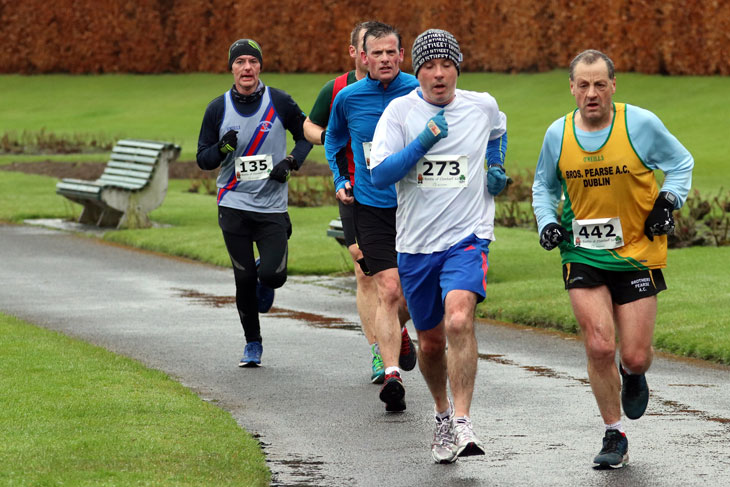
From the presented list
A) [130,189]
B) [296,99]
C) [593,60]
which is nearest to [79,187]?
[130,189]

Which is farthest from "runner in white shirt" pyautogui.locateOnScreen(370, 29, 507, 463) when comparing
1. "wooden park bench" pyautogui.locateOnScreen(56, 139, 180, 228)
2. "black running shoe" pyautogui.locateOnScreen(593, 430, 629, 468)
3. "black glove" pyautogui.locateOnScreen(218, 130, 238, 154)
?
"wooden park bench" pyautogui.locateOnScreen(56, 139, 180, 228)

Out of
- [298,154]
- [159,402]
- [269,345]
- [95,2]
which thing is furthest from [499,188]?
[95,2]

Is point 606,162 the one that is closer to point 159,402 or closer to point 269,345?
point 159,402

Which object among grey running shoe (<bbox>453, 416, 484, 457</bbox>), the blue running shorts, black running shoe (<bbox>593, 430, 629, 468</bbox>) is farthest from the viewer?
the blue running shorts

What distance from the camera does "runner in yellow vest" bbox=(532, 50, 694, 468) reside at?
6.57m

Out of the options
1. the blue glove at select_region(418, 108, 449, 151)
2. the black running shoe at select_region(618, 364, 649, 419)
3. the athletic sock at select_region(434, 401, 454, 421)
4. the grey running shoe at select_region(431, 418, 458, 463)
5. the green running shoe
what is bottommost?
the green running shoe

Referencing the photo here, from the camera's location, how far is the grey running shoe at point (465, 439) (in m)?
6.27

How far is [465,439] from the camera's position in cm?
632

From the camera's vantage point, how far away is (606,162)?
658 cm

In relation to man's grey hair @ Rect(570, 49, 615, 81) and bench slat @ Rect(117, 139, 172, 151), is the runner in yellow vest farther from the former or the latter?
bench slat @ Rect(117, 139, 172, 151)

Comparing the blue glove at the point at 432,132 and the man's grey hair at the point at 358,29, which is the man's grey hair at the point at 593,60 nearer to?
the blue glove at the point at 432,132

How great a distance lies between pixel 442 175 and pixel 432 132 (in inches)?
10.0

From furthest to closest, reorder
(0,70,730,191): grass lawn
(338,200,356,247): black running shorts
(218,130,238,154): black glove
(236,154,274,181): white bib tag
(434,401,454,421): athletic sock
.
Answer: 1. (0,70,730,191): grass lawn
2. (236,154,274,181): white bib tag
3. (218,130,238,154): black glove
4. (338,200,356,247): black running shorts
5. (434,401,454,421): athletic sock

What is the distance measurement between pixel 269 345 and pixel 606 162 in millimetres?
4522
